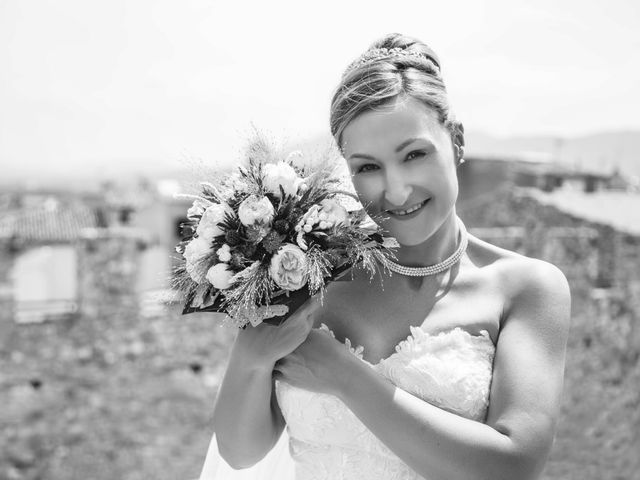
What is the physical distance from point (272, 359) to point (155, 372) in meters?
6.86

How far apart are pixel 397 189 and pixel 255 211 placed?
43 centimetres

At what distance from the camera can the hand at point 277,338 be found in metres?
2.04

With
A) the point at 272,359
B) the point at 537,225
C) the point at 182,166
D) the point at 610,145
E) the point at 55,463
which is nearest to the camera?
the point at 272,359

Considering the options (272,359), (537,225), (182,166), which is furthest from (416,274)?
(537,225)

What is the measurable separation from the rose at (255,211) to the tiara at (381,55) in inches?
24.4

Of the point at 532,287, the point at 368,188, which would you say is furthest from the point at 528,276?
the point at 368,188

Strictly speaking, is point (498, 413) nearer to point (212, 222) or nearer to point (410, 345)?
point (410, 345)

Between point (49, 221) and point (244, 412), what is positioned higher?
point (244, 412)

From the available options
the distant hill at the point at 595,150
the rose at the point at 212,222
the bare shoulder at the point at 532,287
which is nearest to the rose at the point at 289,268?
the rose at the point at 212,222

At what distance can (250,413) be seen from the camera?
2174 mm

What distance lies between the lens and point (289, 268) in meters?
1.86

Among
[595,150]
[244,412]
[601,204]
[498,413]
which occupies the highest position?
[498,413]

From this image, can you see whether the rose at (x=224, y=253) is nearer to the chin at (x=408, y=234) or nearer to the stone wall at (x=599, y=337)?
the chin at (x=408, y=234)

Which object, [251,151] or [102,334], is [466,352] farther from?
[102,334]
